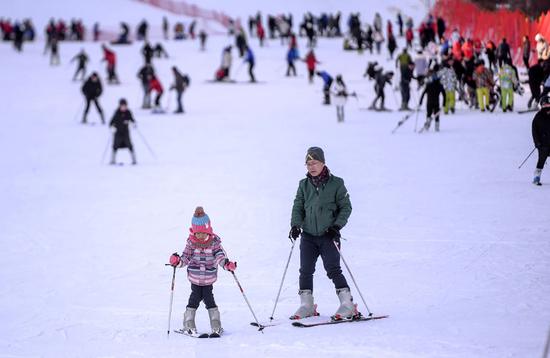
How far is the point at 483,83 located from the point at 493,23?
1076cm

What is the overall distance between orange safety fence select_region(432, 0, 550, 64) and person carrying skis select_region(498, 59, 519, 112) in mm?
2235

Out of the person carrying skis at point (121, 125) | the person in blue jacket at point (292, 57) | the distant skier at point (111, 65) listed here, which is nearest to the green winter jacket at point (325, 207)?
the person carrying skis at point (121, 125)

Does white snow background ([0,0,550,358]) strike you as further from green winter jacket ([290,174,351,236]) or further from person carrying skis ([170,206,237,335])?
green winter jacket ([290,174,351,236])

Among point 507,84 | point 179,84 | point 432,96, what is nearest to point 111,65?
point 179,84

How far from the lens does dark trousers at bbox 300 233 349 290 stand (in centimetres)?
663

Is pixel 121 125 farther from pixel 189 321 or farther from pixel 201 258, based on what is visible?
pixel 201 258

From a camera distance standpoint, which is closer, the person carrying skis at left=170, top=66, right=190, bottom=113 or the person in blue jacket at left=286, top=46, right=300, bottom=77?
the person carrying skis at left=170, top=66, right=190, bottom=113

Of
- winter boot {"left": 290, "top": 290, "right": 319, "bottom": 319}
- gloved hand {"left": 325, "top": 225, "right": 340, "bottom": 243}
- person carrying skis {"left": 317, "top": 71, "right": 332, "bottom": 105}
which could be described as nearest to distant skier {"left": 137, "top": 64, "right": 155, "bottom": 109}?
person carrying skis {"left": 317, "top": 71, "right": 332, "bottom": 105}

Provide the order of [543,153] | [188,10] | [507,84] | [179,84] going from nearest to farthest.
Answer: [543,153]
[507,84]
[179,84]
[188,10]

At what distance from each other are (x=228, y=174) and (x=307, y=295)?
8483 mm

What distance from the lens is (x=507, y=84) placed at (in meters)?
20.9

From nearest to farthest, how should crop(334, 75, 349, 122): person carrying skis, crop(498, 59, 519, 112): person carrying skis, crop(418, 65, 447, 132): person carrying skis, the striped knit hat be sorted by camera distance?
the striped knit hat
crop(418, 65, 447, 132): person carrying skis
crop(498, 59, 519, 112): person carrying skis
crop(334, 75, 349, 122): person carrying skis

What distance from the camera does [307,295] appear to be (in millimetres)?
6824

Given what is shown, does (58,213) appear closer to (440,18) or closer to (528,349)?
(528,349)
